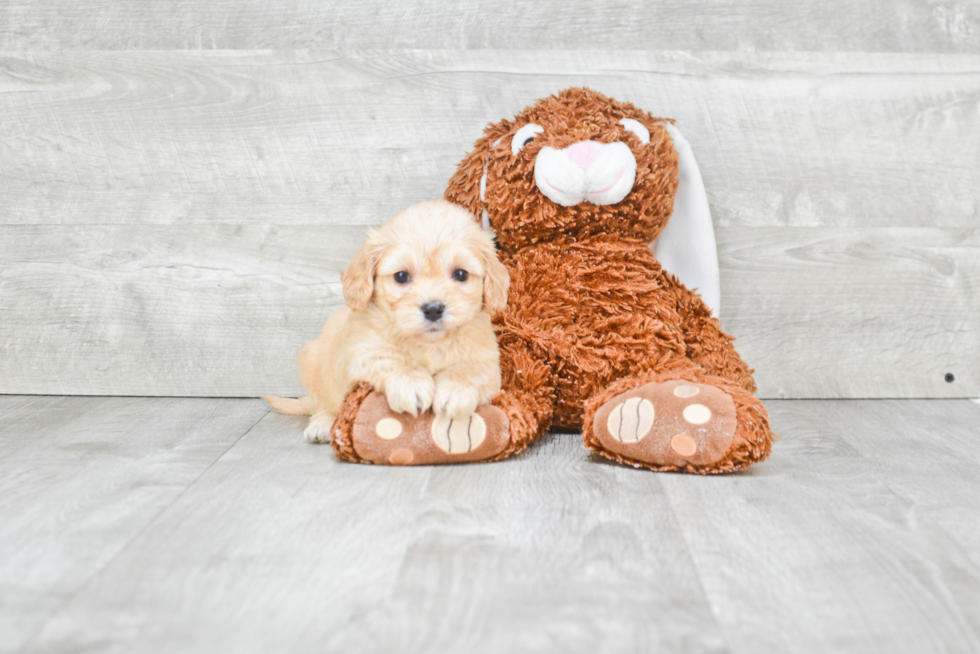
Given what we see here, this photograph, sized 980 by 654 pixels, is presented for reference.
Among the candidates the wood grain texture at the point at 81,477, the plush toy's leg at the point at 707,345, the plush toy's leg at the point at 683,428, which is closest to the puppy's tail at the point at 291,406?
the wood grain texture at the point at 81,477

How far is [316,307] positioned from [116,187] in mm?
529

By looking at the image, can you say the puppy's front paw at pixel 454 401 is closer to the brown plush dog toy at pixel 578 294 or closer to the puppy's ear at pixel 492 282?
the brown plush dog toy at pixel 578 294

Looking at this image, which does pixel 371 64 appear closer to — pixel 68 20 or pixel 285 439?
pixel 68 20

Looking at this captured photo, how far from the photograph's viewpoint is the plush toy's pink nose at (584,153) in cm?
139

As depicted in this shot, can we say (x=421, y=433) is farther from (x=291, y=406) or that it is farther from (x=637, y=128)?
(x=637, y=128)

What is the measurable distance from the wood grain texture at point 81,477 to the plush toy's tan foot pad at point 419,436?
284 millimetres

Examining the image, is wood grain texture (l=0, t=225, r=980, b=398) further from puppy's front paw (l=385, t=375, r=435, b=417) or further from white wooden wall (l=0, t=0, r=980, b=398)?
puppy's front paw (l=385, t=375, r=435, b=417)

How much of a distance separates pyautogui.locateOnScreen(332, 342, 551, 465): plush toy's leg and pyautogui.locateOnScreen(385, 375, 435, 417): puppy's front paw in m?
0.03

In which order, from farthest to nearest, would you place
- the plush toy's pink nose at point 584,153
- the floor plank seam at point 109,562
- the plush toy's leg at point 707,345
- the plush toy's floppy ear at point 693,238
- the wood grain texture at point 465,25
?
the wood grain texture at point 465,25 < the plush toy's floppy ear at point 693,238 < the plush toy's leg at point 707,345 < the plush toy's pink nose at point 584,153 < the floor plank seam at point 109,562

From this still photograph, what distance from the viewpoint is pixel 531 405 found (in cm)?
141

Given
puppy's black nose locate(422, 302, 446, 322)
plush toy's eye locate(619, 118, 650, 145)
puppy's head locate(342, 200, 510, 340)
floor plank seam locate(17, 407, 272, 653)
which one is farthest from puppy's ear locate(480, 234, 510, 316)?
floor plank seam locate(17, 407, 272, 653)

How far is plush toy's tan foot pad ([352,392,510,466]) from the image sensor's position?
128 centimetres

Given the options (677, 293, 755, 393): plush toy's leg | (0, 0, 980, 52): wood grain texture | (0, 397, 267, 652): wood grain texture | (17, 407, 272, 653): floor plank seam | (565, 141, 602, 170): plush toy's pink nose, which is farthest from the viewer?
(0, 0, 980, 52): wood grain texture

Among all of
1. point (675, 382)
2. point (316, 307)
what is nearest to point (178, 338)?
point (316, 307)
